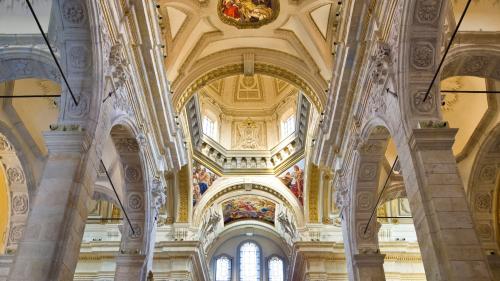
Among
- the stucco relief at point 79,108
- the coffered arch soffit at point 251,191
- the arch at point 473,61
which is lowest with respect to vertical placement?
the stucco relief at point 79,108

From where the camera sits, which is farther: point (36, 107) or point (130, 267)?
point (130, 267)

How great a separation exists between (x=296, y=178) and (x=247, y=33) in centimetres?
856

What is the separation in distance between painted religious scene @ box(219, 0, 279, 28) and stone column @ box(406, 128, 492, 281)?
302 inches

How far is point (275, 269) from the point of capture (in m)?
28.5

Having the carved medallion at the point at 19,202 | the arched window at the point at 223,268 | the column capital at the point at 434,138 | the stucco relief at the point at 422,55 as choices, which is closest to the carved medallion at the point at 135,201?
the carved medallion at the point at 19,202

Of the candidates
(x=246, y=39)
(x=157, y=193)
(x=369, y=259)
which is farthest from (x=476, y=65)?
(x=157, y=193)

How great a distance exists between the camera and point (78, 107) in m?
8.08

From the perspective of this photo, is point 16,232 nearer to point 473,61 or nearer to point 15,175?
point 15,175

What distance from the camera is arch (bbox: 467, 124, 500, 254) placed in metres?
12.6

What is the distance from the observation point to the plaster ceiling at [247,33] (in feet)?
45.5

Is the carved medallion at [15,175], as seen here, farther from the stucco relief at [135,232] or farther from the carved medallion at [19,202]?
the stucco relief at [135,232]

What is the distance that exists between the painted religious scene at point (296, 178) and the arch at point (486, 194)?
9199mm

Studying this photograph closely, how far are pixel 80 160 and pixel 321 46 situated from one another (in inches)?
340

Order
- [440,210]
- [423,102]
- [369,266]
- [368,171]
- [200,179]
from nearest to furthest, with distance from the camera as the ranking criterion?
[440,210]
[423,102]
[368,171]
[369,266]
[200,179]
